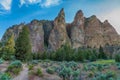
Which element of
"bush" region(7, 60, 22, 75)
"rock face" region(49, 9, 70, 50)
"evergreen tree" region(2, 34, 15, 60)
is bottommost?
"bush" region(7, 60, 22, 75)

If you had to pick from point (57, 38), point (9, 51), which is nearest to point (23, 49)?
point (9, 51)

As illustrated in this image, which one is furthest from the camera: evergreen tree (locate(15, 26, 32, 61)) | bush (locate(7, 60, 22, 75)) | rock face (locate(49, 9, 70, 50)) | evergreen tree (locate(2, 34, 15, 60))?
rock face (locate(49, 9, 70, 50))

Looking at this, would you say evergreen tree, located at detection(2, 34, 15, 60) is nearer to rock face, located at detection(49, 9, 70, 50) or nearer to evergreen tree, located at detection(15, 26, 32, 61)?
evergreen tree, located at detection(15, 26, 32, 61)

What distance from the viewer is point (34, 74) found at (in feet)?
107

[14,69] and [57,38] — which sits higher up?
[57,38]

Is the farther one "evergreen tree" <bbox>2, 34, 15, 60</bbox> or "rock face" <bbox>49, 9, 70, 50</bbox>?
"rock face" <bbox>49, 9, 70, 50</bbox>

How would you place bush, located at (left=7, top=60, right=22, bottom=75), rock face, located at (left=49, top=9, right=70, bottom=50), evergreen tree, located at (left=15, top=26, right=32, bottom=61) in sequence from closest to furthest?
bush, located at (left=7, top=60, right=22, bottom=75), evergreen tree, located at (left=15, top=26, right=32, bottom=61), rock face, located at (left=49, top=9, right=70, bottom=50)

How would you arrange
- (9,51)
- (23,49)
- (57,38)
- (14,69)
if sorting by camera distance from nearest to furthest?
1. (14,69)
2. (23,49)
3. (9,51)
4. (57,38)

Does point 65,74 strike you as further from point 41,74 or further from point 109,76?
point 109,76

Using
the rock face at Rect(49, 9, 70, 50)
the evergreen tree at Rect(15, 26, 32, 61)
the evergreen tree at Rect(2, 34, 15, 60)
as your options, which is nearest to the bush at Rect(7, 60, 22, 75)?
the evergreen tree at Rect(15, 26, 32, 61)

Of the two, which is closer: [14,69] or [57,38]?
[14,69]

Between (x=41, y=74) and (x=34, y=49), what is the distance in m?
158

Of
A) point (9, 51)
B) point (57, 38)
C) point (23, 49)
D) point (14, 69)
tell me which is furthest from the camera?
point (57, 38)

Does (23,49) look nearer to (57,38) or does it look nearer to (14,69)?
(14,69)
